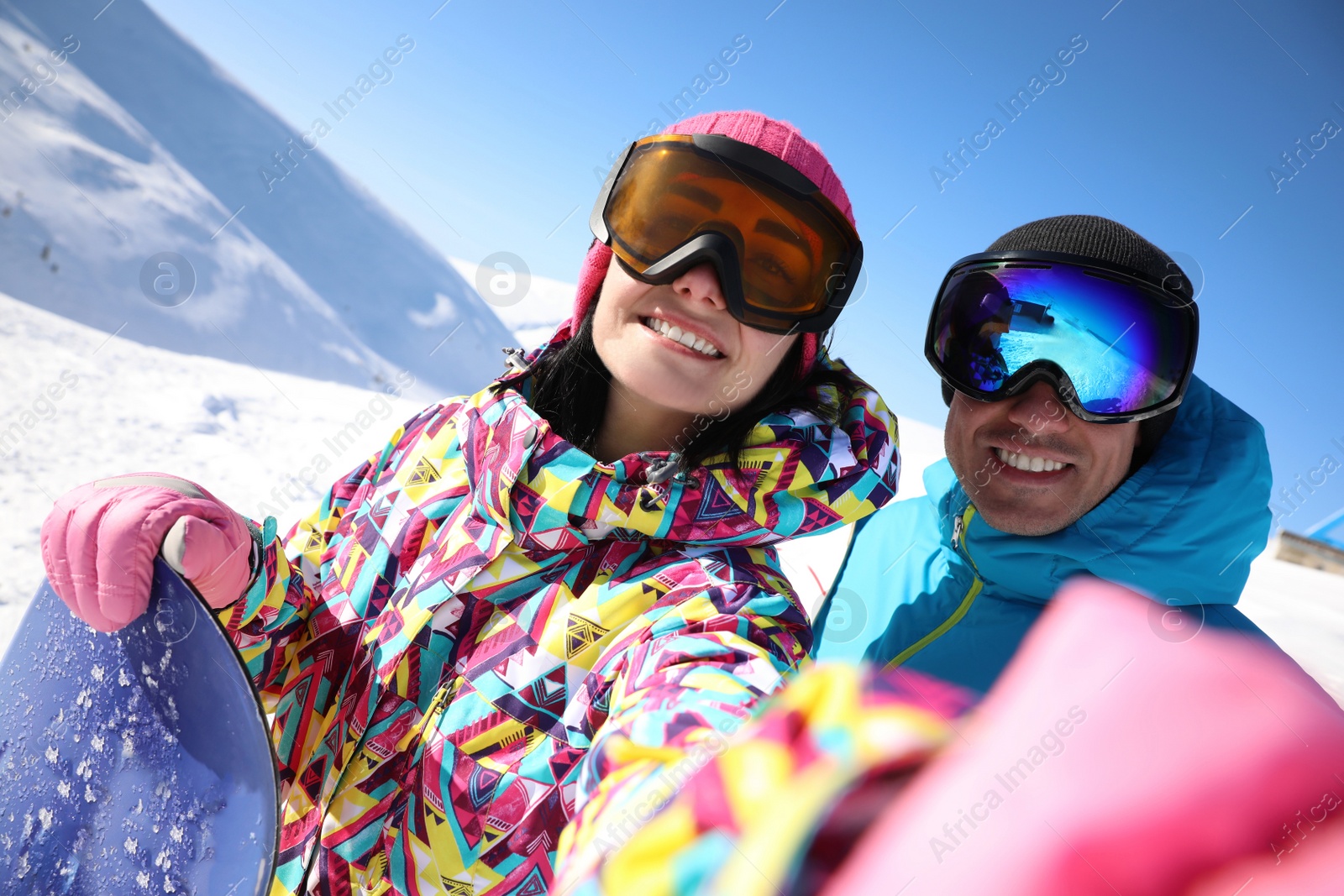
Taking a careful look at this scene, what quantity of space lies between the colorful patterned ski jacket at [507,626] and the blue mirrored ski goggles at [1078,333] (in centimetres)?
62

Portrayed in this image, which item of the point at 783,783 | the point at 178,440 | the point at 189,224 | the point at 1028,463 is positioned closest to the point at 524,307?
the point at 189,224

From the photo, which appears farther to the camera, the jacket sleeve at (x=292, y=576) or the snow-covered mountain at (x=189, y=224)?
the snow-covered mountain at (x=189, y=224)

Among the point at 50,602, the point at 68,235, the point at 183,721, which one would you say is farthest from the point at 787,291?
the point at 68,235

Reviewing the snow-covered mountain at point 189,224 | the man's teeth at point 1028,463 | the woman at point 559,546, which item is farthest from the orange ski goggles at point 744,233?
the snow-covered mountain at point 189,224

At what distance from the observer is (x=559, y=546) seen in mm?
1265

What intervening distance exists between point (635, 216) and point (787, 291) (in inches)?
14.6

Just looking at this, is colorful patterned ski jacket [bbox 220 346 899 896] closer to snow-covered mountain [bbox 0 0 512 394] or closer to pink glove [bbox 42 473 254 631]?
pink glove [bbox 42 473 254 631]

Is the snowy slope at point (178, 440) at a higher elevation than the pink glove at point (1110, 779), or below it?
below

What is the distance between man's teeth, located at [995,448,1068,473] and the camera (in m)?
1.86

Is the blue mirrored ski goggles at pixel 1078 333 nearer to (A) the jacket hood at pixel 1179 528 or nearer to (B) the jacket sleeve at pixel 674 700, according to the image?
(A) the jacket hood at pixel 1179 528

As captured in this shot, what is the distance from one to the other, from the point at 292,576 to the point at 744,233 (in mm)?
1187

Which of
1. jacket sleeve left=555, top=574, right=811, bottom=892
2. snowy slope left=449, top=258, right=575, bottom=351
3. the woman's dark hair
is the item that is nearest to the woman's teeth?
the woman's dark hair

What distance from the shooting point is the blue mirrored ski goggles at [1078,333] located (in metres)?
1.77

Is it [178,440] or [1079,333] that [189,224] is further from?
[1079,333]
